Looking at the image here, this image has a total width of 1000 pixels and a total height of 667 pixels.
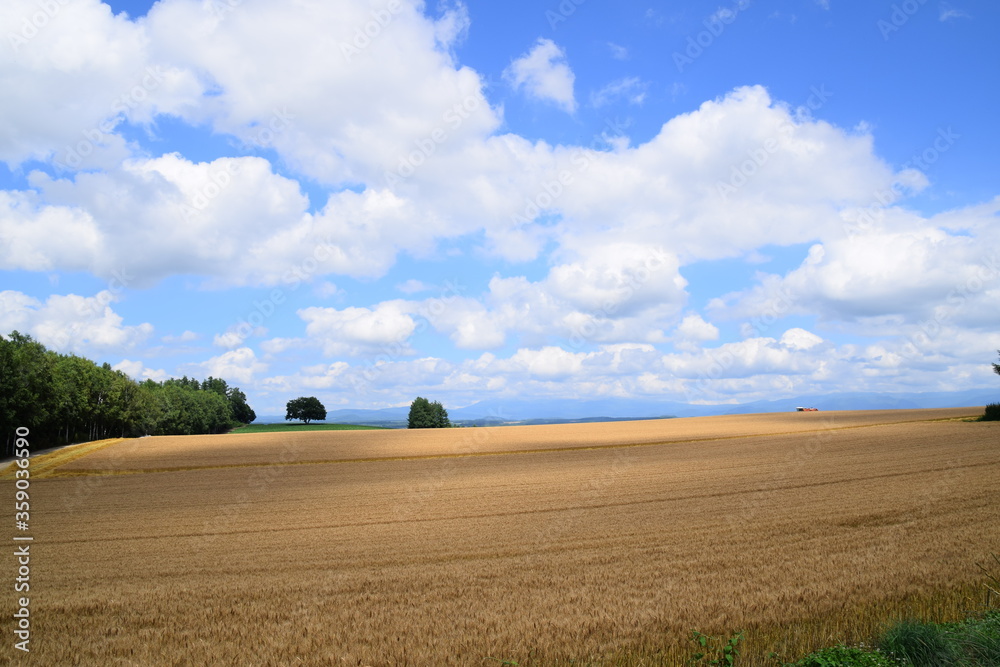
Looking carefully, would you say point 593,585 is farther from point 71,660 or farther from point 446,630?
point 71,660

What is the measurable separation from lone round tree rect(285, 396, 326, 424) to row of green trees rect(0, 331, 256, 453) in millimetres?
31353

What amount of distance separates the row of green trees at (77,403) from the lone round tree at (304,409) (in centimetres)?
3135

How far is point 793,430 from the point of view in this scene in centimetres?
5669

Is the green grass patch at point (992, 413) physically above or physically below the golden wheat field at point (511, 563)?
above

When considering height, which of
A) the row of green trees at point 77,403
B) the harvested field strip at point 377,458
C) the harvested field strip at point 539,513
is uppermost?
the row of green trees at point 77,403

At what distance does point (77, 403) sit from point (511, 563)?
82925 millimetres

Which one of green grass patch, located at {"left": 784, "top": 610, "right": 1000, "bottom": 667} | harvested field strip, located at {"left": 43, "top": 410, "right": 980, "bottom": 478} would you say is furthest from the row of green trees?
green grass patch, located at {"left": 784, "top": 610, "right": 1000, "bottom": 667}

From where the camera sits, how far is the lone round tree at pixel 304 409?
167m

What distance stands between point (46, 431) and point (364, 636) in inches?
3211

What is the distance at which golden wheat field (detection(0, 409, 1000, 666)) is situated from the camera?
837 centimetres

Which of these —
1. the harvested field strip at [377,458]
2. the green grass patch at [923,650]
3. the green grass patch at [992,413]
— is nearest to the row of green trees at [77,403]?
the harvested field strip at [377,458]

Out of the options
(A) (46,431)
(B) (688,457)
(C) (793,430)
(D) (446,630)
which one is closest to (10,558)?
(D) (446,630)

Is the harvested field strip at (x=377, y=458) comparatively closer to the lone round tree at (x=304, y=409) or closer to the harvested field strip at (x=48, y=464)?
the harvested field strip at (x=48, y=464)

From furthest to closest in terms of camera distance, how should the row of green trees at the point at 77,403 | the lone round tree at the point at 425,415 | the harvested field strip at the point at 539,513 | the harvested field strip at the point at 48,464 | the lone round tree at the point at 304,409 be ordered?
the lone round tree at the point at 304,409, the lone round tree at the point at 425,415, the row of green trees at the point at 77,403, the harvested field strip at the point at 48,464, the harvested field strip at the point at 539,513
